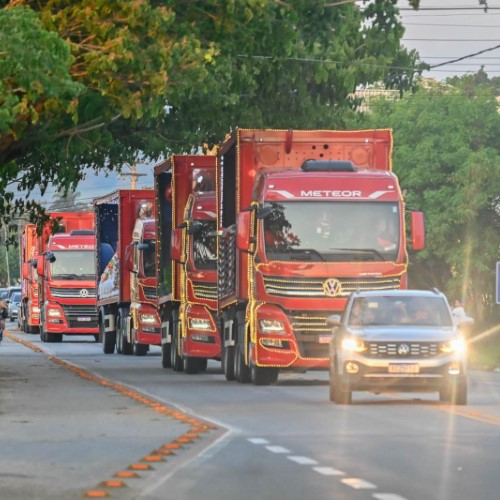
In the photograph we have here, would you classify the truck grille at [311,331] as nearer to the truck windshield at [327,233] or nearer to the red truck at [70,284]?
the truck windshield at [327,233]

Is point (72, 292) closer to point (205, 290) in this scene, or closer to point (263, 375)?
point (205, 290)

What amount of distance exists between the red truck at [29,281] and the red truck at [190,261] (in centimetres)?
3153

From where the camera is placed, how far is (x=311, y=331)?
30.7 meters

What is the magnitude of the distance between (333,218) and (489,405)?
6.08 metres

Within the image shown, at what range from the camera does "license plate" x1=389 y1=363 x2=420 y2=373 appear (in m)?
25.5

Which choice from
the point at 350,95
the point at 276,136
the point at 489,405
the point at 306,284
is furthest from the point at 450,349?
the point at 350,95

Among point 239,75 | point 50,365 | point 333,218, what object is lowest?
point 50,365

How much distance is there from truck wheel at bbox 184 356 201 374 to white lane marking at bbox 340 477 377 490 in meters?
23.4

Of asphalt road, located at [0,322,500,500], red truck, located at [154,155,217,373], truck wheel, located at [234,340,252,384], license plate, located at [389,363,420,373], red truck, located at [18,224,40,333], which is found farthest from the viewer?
red truck, located at [18,224,40,333]

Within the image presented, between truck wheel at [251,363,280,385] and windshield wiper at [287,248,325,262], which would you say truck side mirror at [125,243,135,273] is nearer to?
truck wheel at [251,363,280,385]

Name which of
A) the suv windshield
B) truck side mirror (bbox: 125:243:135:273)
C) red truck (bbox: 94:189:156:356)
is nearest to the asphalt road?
the suv windshield

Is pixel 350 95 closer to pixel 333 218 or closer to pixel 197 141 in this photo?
pixel 197 141

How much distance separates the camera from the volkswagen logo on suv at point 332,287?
30688mm

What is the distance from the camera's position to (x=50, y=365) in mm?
43344
